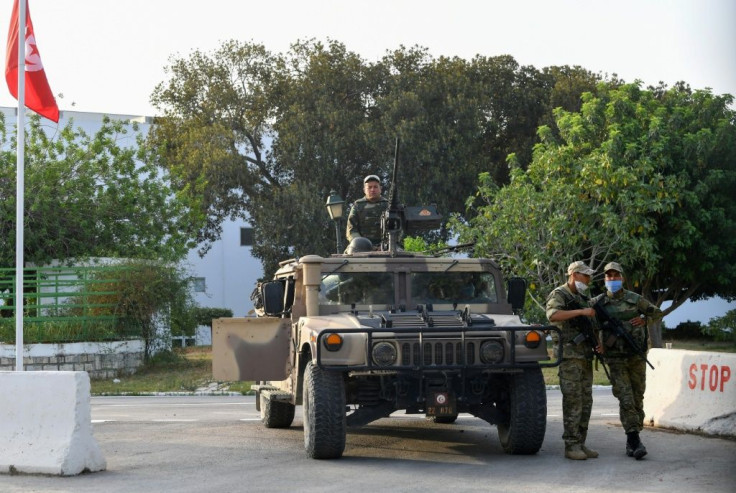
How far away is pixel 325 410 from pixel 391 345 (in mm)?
768

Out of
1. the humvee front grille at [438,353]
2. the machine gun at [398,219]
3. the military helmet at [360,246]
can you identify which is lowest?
the humvee front grille at [438,353]

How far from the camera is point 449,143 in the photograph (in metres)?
41.5

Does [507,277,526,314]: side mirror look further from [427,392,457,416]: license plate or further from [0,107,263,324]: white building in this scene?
[0,107,263,324]: white building

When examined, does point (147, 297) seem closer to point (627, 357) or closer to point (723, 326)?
point (723, 326)

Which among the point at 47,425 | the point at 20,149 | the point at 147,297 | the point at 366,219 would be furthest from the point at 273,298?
the point at 147,297

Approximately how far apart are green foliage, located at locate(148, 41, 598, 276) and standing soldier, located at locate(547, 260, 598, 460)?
30262mm

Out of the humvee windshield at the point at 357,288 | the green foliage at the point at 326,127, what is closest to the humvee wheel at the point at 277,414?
the humvee windshield at the point at 357,288

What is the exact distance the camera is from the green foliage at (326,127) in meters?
41.6

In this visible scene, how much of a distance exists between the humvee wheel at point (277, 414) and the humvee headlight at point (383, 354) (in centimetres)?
320

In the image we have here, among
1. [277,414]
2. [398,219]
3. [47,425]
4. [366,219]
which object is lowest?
[277,414]

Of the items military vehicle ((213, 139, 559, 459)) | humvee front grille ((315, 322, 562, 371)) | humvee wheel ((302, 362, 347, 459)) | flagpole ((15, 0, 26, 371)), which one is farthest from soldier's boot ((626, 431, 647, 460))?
flagpole ((15, 0, 26, 371))

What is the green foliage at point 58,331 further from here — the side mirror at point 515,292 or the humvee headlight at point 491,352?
the humvee headlight at point 491,352

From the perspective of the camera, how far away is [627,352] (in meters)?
10.5

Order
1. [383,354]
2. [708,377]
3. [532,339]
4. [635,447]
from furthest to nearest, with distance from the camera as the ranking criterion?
[708,377]
[635,447]
[532,339]
[383,354]
